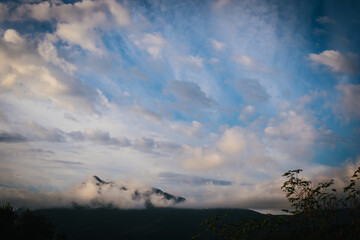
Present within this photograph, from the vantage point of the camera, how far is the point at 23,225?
5131cm

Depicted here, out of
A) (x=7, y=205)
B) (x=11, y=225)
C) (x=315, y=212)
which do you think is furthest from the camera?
(x=7, y=205)

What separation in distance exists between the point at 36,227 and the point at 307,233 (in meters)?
63.4

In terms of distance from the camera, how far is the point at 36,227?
5259 centimetres

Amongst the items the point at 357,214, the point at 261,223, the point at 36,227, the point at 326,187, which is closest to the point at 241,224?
the point at 261,223

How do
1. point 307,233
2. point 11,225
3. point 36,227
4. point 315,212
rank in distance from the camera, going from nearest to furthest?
point 315,212 → point 307,233 → point 11,225 → point 36,227

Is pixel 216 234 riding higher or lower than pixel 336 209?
lower

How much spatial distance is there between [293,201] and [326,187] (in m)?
1.48

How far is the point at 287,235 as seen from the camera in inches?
331

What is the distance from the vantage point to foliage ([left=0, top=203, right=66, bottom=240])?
42844 mm

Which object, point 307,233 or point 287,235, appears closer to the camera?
point 287,235

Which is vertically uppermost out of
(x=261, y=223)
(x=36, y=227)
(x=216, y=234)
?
(x=261, y=223)

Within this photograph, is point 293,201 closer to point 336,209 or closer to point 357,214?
point 336,209

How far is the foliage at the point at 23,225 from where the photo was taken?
42.8 metres

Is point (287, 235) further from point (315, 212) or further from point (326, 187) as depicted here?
point (326, 187)
